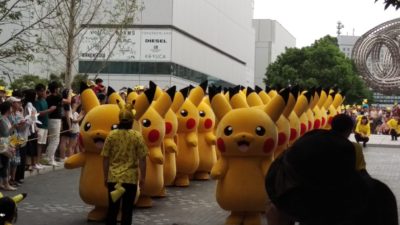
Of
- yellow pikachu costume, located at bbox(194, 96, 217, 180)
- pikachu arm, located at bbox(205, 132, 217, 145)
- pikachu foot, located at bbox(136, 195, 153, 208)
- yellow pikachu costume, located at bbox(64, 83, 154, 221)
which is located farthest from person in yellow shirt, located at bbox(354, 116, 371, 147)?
yellow pikachu costume, located at bbox(64, 83, 154, 221)

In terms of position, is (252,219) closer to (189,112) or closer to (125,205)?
(125,205)

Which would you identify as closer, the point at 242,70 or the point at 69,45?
the point at 69,45

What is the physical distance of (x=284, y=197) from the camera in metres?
4.71

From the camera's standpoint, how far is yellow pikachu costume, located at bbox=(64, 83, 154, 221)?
31.0 ft

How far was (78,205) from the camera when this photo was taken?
441 inches

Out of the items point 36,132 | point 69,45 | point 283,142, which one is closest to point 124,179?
point 283,142

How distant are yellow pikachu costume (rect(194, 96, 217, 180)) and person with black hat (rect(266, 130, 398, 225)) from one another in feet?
30.2

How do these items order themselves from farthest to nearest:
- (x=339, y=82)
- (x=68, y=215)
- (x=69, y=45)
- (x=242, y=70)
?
(x=242, y=70)
(x=339, y=82)
(x=69, y=45)
(x=68, y=215)

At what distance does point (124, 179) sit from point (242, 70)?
74515 mm

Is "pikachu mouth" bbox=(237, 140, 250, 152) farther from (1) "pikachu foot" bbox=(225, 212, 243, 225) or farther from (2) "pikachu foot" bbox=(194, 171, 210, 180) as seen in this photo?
(2) "pikachu foot" bbox=(194, 171, 210, 180)

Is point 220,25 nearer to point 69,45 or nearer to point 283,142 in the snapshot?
point 69,45

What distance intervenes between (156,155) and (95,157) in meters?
1.36

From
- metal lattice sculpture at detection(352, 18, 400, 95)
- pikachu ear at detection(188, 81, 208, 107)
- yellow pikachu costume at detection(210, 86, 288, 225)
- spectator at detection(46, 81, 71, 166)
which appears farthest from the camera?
metal lattice sculpture at detection(352, 18, 400, 95)

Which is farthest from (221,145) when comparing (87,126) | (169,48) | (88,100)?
(169,48)
